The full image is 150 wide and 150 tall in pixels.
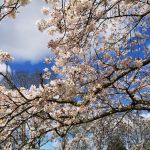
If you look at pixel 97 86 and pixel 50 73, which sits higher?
pixel 50 73

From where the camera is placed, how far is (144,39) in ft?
37.7

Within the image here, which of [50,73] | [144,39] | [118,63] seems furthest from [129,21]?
[50,73]

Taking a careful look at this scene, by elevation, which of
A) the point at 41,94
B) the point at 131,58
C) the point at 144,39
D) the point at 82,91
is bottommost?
the point at 41,94

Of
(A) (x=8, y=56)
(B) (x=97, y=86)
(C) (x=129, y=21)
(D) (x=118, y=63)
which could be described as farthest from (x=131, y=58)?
(A) (x=8, y=56)

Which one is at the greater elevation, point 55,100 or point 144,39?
point 144,39

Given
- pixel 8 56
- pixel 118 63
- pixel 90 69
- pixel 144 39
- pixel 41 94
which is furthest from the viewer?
pixel 144 39

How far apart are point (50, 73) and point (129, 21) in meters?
2.51

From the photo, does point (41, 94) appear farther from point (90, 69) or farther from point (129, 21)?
point (129, 21)

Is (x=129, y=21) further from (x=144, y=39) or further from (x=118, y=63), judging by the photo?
(x=118, y=63)

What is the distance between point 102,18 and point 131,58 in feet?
4.70

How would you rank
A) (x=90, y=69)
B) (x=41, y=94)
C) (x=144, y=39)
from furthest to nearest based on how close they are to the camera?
1. (x=144, y=39)
2. (x=90, y=69)
3. (x=41, y=94)

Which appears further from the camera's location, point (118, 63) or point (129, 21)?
point (129, 21)

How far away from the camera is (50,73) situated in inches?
411

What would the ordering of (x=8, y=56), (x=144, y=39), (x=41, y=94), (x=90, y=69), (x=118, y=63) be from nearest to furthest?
(x=41, y=94), (x=8, y=56), (x=118, y=63), (x=90, y=69), (x=144, y=39)
